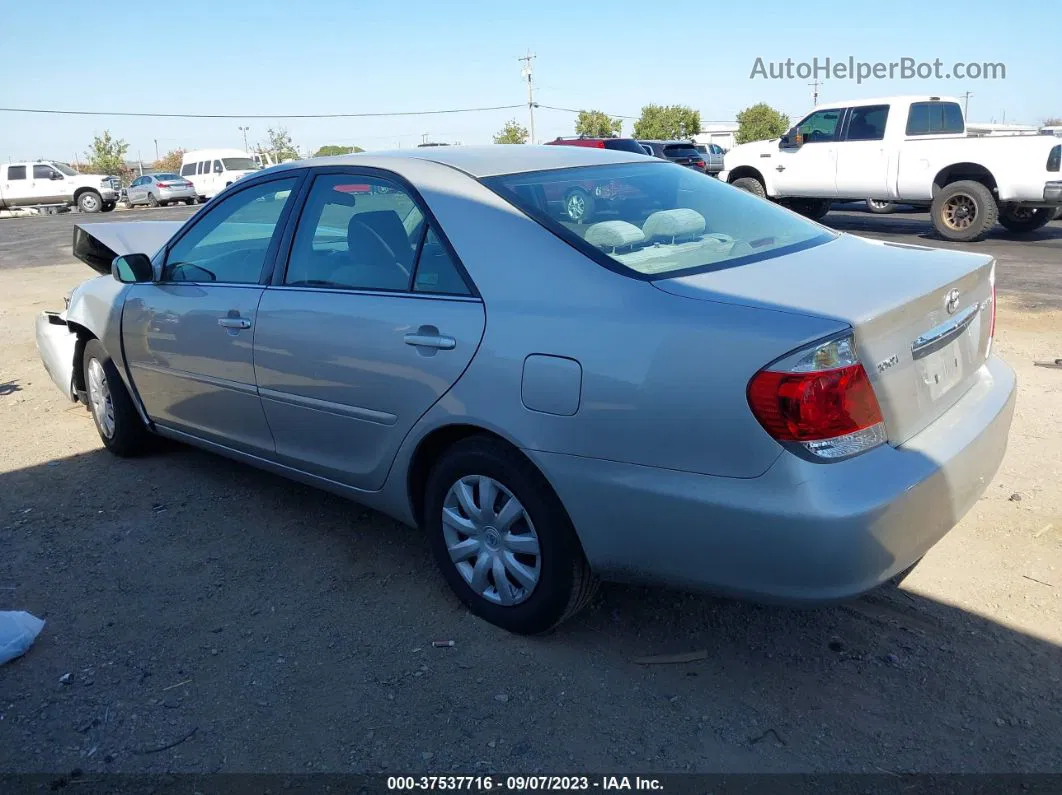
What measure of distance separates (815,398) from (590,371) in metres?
0.62

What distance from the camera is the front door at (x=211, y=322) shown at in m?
3.83

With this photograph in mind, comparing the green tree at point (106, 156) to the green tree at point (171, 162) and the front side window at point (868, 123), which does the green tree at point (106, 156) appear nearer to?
the green tree at point (171, 162)

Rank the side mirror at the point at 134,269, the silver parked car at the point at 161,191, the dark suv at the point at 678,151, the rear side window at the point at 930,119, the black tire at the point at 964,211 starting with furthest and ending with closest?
the silver parked car at the point at 161,191
the dark suv at the point at 678,151
the rear side window at the point at 930,119
the black tire at the point at 964,211
the side mirror at the point at 134,269

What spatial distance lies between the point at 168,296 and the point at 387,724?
97.5 inches

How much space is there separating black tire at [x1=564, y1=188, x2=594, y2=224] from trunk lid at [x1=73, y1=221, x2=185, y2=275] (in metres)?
3.15

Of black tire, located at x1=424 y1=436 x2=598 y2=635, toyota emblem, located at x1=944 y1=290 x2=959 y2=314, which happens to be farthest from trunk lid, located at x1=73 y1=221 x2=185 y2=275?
toyota emblem, located at x1=944 y1=290 x2=959 y2=314

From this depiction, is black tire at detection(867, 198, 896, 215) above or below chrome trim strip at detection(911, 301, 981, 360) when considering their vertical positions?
below

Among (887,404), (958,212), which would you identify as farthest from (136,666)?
(958,212)

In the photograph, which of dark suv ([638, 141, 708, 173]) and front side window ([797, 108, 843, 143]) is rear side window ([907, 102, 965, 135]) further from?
dark suv ([638, 141, 708, 173])

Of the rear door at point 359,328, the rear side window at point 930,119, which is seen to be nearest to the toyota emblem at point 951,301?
the rear door at point 359,328

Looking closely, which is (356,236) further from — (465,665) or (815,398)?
(815,398)

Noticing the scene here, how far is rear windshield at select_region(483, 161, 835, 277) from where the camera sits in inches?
116

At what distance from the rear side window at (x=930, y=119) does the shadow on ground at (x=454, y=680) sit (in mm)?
12321

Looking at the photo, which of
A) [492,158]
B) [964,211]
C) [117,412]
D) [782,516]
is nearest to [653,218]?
[492,158]
